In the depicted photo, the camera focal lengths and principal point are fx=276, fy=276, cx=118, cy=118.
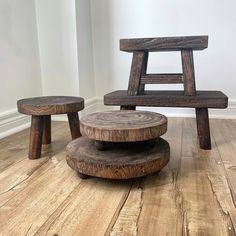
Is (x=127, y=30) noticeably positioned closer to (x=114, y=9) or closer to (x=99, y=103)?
(x=114, y=9)

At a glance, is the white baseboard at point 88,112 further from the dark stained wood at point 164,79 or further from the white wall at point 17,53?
the dark stained wood at point 164,79

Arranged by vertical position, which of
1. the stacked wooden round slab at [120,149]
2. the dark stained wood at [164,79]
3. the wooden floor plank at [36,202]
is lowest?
the wooden floor plank at [36,202]

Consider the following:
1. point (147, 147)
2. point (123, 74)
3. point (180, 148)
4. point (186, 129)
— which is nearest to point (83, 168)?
point (147, 147)

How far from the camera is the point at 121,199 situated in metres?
0.82

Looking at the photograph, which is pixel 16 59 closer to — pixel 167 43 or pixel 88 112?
pixel 88 112

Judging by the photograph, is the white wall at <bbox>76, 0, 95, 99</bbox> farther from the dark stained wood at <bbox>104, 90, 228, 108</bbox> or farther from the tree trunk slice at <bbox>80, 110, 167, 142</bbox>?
the tree trunk slice at <bbox>80, 110, 167, 142</bbox>

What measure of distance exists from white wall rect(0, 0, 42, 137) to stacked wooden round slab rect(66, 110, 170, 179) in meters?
0.77


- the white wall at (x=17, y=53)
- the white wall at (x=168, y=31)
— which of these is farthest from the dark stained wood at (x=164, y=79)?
the white wall at (x=17, y=53)

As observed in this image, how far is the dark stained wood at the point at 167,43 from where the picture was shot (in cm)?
122

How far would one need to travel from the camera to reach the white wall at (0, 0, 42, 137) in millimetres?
1561

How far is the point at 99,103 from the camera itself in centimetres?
219

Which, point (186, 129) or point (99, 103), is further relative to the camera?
point (99, 103)

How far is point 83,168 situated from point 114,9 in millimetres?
1477

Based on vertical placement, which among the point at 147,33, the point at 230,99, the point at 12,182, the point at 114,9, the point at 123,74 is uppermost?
the point at 114,9
